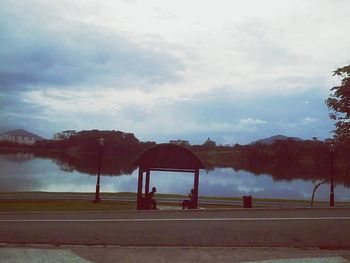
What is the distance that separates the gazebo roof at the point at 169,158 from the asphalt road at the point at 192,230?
37.7 feet

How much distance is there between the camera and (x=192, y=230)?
9438 mm

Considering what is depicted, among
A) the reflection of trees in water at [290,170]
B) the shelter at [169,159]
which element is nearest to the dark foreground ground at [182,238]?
the shelter at [169,159]

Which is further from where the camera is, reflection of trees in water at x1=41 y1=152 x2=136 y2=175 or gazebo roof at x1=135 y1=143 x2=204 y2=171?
reflection of trees in water at x1=41 y1=152 x2=136 y2=175

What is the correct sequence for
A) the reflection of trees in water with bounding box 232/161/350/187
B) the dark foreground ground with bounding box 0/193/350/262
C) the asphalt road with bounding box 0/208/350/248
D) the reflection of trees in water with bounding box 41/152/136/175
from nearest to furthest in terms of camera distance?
1. the dark foreground ground with bounding box 0/193/350/262
2. the asphalt road with bounding box 0/208/350/248
3. the reflection of trees in water with bounding box 232/161/350/187
4. the reflection of trees in water with bounding box 41/152/136/175

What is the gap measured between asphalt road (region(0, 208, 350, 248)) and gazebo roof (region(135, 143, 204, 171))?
11.5 m

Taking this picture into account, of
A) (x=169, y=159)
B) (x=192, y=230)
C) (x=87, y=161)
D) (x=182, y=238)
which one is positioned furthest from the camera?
(x=87, y=161)

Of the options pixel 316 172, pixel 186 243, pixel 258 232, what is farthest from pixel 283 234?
pixel 316 172

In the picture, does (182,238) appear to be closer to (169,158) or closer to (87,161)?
(169,158)

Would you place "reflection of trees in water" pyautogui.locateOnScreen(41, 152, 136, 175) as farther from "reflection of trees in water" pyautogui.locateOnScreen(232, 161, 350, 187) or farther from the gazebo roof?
the gazebo roof

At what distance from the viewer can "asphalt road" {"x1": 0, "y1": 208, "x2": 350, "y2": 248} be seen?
27.3 ft

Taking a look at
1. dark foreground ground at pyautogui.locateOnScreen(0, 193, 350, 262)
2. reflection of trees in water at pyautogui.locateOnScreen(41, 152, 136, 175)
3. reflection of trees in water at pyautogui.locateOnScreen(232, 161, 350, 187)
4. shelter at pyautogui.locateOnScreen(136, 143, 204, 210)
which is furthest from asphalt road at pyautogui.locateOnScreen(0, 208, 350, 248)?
reflection of trees in water at pyautogui.locateOnScreen(41, 152, 136, 175)

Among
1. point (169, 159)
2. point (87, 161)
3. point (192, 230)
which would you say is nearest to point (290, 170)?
point (87, 161)

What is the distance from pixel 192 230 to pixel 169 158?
1443 centimetres

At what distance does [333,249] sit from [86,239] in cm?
A: 406
